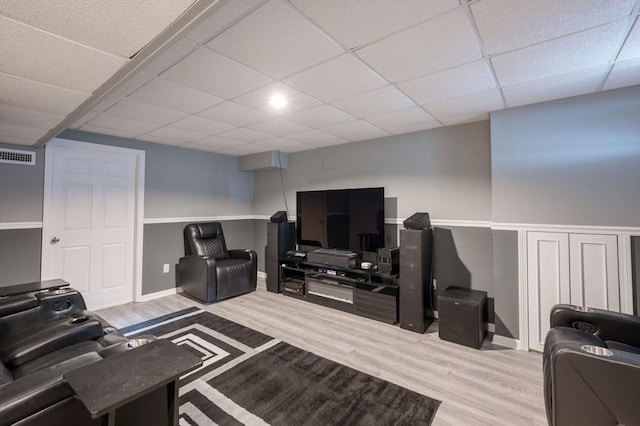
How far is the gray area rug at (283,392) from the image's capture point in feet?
5.79

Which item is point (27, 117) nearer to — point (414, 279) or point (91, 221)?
point (91, 221)

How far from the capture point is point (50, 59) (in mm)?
1360

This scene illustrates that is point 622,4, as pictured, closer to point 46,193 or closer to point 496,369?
point 496,369

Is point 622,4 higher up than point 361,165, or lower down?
higher up

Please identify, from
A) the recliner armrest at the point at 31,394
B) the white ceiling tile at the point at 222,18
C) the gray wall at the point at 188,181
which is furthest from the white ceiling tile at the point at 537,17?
the gray wall at the point at 188,181

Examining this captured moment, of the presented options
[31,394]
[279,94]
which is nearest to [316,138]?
[279,94]

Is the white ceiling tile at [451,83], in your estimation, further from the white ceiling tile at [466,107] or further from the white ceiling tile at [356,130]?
the white ceiling tile at [356,130]

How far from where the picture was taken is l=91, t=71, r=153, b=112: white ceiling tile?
78.7 inches

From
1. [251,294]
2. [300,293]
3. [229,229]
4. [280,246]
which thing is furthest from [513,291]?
[229,229]

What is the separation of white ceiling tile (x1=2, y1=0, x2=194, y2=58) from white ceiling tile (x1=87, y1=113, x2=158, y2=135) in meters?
2.11

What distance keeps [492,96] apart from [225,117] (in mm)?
2617

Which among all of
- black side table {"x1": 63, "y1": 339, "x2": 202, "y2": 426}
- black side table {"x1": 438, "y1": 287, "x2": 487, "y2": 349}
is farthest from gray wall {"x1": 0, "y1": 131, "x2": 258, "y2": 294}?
black side table {"x1": 438, "y1": 287, "x2": 487, "y2": 349}

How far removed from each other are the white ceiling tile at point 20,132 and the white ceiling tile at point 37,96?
703 millimetres

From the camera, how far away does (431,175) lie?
11.3 ft
